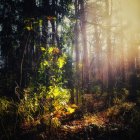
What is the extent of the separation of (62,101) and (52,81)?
0.78 m

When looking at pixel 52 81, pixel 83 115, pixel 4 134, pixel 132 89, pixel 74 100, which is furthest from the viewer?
pixel 132 89

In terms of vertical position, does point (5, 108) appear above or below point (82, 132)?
above

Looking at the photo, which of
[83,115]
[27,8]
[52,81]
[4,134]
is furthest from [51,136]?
[27,8]

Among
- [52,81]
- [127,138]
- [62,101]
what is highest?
[52,81]

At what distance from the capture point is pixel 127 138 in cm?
657

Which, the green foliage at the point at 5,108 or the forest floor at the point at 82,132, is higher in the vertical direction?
the green foliage at the point at 5,108

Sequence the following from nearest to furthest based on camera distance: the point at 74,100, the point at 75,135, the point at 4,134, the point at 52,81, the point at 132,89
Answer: the point at 4,134
the point at 75,135
the point at 52,81
the point at 74,100
the point at 132,89

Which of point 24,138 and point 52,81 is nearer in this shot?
point 24,138

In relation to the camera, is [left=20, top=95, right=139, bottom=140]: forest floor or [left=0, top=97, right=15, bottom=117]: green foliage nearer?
[left=20, top=95, right=139, bottom=140]: forest floor

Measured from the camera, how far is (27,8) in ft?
26.8

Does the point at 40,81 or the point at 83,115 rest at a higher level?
the point at 40,81

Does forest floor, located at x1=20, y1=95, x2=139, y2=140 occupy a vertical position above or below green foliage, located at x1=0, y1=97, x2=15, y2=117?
below

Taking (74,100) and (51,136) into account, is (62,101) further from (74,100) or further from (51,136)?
(74,100)

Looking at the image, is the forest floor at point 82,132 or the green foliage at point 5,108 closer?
the forest floor at point 82,132
